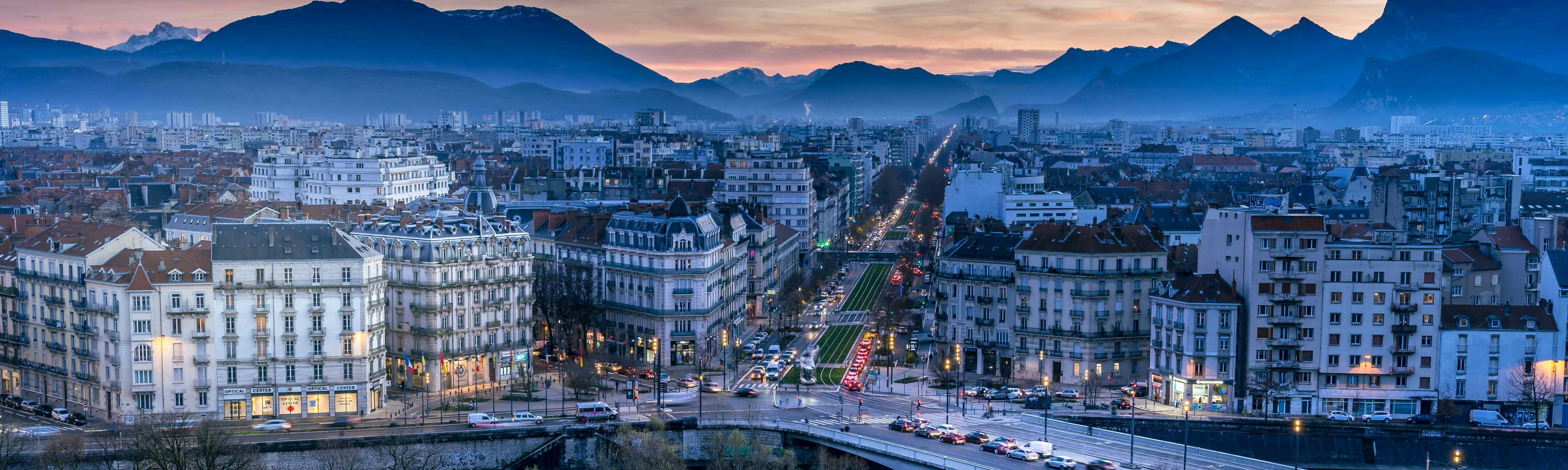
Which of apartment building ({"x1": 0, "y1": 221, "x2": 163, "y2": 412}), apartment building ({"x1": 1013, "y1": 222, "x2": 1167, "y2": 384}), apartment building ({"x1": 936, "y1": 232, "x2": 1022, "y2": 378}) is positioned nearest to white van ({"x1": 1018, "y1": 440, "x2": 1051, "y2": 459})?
apartment building ({"x1": 1013, "y1": 222, "x2": 1167, "y2": 384})

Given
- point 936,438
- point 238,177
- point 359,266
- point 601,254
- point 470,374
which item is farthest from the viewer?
point 238,177

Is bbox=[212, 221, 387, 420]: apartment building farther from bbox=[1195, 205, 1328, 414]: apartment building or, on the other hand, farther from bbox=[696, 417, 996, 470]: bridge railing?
bbox=[1195, 205, 1328, 414]: apartment building

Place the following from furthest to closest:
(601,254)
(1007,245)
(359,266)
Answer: (601,254) < (1007,245) < (359,266)

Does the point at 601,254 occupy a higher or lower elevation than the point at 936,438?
higher

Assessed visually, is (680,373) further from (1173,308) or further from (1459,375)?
(1459,375)

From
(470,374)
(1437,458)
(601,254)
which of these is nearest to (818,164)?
(601,254)

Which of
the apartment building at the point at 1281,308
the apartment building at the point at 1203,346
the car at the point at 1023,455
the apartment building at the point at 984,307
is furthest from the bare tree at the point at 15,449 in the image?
the apartment building at the point at 1281,308

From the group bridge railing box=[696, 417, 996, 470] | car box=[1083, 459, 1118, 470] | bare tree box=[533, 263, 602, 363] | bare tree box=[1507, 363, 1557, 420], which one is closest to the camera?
car box=[1083, 459, 1118, 470]
